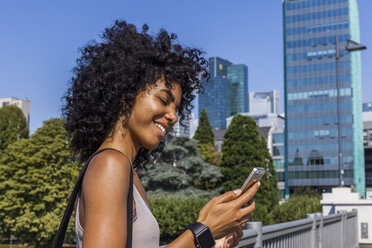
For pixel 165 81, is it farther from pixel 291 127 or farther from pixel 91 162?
pixel 291 127

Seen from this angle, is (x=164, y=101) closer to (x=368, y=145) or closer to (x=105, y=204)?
(x=105, y=204)

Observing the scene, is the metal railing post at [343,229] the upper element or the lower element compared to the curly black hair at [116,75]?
lower

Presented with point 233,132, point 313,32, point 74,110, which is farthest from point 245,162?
point 313,32

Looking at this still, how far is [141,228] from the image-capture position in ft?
4.72

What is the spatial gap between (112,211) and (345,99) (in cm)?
8766

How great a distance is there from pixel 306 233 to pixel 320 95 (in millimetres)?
84845

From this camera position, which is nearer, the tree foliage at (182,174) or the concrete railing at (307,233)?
the concrete railing at (307,233)

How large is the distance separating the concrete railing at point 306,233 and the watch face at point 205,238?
197 cm

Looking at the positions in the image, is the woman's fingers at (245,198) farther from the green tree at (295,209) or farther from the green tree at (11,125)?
the green tree at (11,125)

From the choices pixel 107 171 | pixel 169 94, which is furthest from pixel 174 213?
pixel 107 171

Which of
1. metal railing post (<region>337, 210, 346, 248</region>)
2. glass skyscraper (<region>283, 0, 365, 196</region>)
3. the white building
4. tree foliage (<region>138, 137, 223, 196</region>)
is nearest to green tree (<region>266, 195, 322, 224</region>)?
metal railing post (<region>337, 210, 346, 248</region>)

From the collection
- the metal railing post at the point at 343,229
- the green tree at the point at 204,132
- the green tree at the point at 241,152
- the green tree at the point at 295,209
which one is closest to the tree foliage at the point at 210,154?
the green tree at the point at 204,132

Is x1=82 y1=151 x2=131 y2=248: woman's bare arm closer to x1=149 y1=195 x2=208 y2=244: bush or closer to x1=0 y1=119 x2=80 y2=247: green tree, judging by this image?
x1=149 y1=195 x2=208 y2=244: bush

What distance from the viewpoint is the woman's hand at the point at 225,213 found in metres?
1.53
